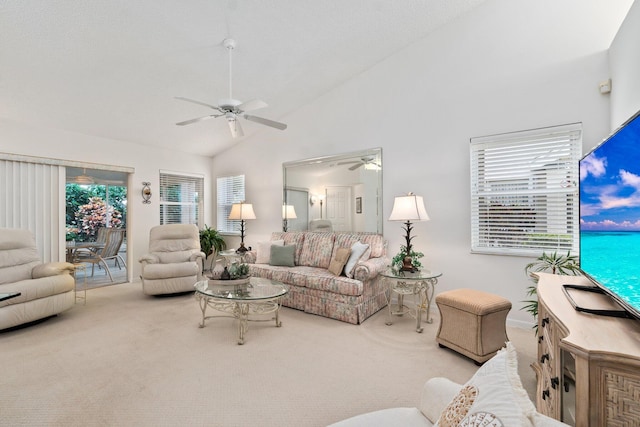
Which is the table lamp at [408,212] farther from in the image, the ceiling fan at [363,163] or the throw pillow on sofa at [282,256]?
the throw pillow on sofa at [282,256]

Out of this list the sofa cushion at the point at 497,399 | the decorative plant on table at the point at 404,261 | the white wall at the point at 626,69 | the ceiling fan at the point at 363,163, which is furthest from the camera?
the ceiling fan at the point at 363,163

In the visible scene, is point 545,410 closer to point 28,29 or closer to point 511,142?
point 511,142

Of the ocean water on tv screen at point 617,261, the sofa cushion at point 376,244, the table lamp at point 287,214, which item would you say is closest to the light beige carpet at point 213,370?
the sofa cushion at point 376,244

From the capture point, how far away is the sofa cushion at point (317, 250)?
4.36 meters

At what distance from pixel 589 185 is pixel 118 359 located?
3629 mm

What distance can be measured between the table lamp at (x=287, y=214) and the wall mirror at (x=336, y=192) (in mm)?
18

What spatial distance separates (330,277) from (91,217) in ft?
24.0

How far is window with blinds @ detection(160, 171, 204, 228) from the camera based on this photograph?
5.88 m

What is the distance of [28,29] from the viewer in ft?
9.09

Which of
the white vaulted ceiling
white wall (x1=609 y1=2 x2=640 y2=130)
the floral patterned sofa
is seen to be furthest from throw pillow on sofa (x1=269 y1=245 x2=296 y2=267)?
white wall (x1=609 y1=2 x2=640 y2=130)

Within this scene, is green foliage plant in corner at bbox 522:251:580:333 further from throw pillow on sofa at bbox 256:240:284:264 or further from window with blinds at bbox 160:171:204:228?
window with blinds at bbox 160:171:204:228

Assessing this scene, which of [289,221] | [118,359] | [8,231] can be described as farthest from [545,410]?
[8,231]

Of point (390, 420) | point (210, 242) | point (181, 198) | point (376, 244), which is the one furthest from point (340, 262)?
point (181, 198)

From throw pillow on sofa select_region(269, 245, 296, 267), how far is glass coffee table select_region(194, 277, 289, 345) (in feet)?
2.85
